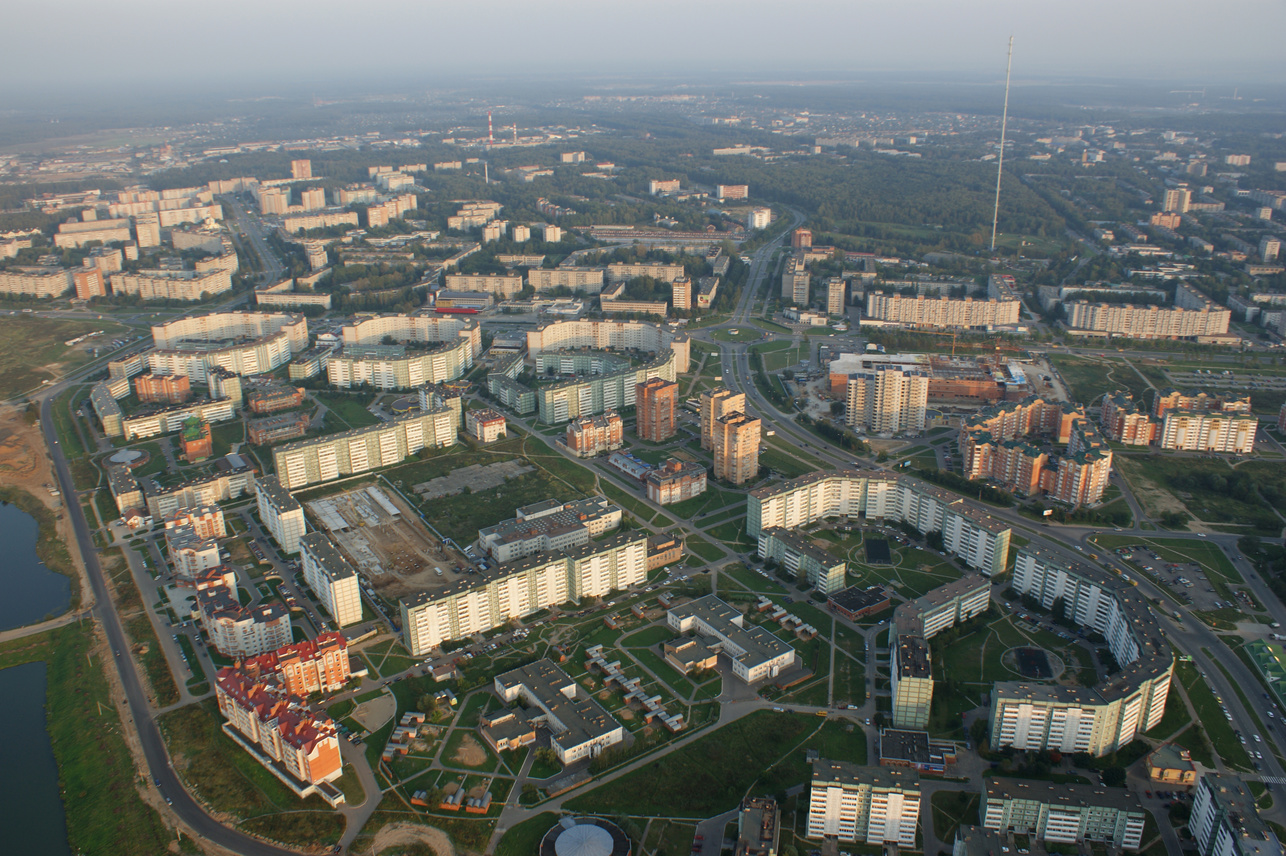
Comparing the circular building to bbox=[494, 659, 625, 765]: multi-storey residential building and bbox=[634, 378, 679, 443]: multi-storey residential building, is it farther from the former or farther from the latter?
bbox=[634, 378, 679, 443]: multi-storey residential building

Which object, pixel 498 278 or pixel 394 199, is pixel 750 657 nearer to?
pixel 498 278

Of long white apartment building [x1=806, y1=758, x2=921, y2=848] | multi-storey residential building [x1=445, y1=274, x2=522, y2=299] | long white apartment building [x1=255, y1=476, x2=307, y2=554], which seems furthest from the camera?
multi-storey residential building [x1=445, y1=274, x2=522, y2=299]

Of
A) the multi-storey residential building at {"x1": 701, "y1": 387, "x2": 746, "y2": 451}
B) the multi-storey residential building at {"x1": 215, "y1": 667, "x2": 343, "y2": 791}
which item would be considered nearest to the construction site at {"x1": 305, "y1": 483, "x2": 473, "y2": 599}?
the multi-storey residential building at {"x1": 215, "y1": 667, "x2": 343, "y2": 791}

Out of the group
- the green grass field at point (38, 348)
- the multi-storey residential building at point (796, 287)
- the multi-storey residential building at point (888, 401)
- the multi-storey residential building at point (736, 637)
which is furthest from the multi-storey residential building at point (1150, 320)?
the green grass field at point (38, 348)

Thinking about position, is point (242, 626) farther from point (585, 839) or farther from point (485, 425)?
point (485, 425)

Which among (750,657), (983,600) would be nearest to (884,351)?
(983,600)

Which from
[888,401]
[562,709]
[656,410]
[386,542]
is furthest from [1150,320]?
[562,709]
